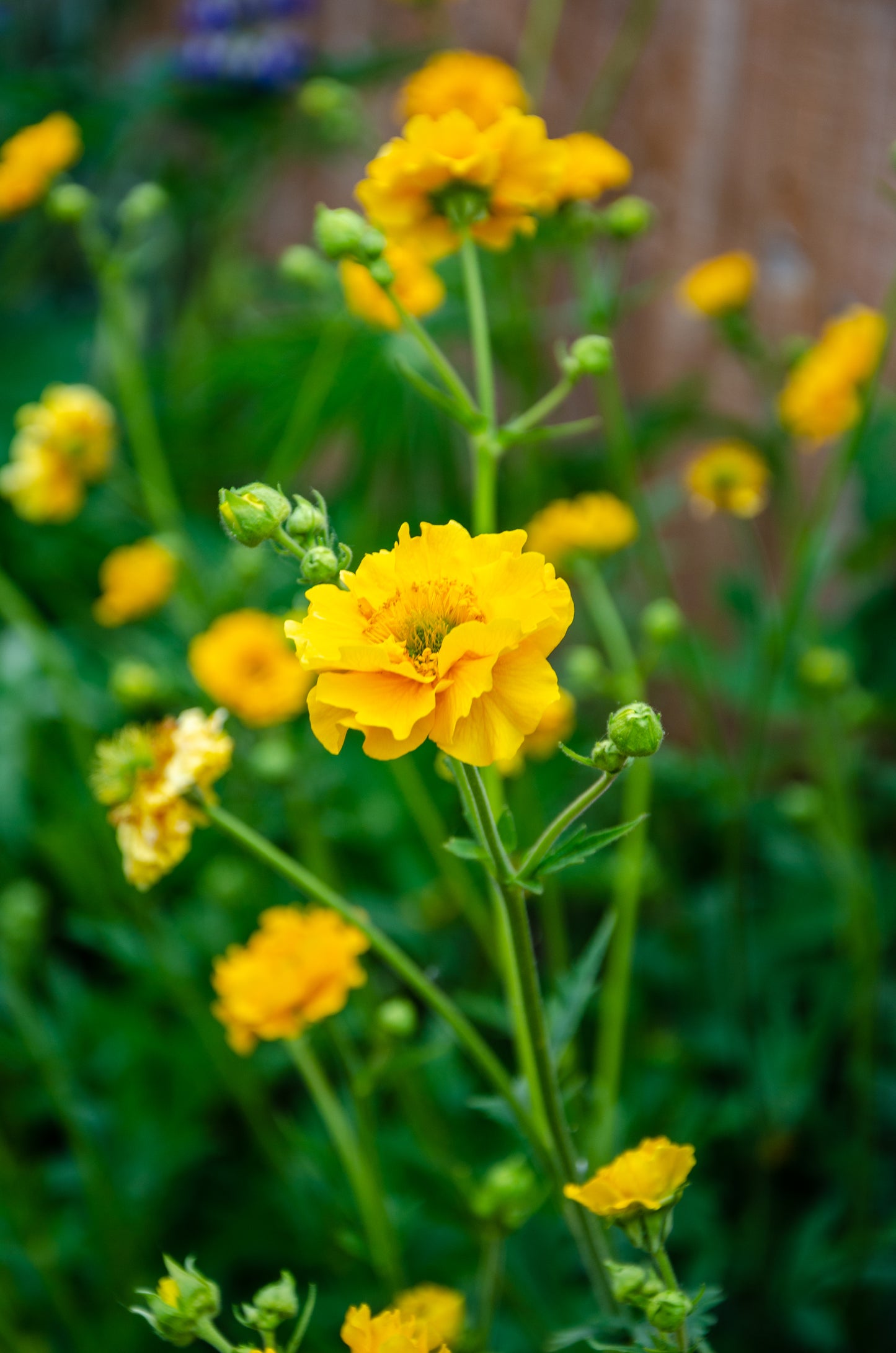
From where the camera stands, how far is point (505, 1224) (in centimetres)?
51

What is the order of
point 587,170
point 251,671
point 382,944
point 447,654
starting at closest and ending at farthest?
point 447,654
point 382,944
point 587,170
point 251,671

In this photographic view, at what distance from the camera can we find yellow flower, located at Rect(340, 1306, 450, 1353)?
35 cm

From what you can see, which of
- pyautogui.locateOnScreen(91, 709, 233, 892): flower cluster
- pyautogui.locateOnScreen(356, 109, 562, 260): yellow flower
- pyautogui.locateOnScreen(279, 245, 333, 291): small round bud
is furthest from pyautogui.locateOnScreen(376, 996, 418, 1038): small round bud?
pyautogui.locateOnScreen(279, 245, 333, 291): small round bud

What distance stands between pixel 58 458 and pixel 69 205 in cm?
20

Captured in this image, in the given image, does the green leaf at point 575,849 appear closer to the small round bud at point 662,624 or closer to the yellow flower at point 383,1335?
the yellow flower at point 383,1335

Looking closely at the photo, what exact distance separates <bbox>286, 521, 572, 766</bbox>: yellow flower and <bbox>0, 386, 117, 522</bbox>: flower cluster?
611 mm

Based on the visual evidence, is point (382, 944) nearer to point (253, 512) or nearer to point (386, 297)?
point (253, 512)

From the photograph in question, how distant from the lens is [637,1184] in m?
0.38

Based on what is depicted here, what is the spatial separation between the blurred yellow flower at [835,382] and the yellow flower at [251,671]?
0.40 meters

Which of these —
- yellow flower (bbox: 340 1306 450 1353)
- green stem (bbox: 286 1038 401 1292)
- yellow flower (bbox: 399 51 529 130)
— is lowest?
green stem (bbox: 286 1038 401 1292)

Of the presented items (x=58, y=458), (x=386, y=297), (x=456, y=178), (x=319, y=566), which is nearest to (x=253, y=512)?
(x=319, y=566)

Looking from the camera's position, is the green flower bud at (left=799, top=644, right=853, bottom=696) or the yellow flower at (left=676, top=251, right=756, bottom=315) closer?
the green flower bud at (left=799, top=644, right=853, bottom=696)

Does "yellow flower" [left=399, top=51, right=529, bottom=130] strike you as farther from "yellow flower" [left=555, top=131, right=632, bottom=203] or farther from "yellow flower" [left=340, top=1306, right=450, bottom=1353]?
"yellow flower" [left=340, top=1306, right=450, bottom=1353]

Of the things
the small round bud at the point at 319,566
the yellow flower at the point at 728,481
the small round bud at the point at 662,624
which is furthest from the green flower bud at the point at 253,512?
the yellow flower at the point at 728,481
